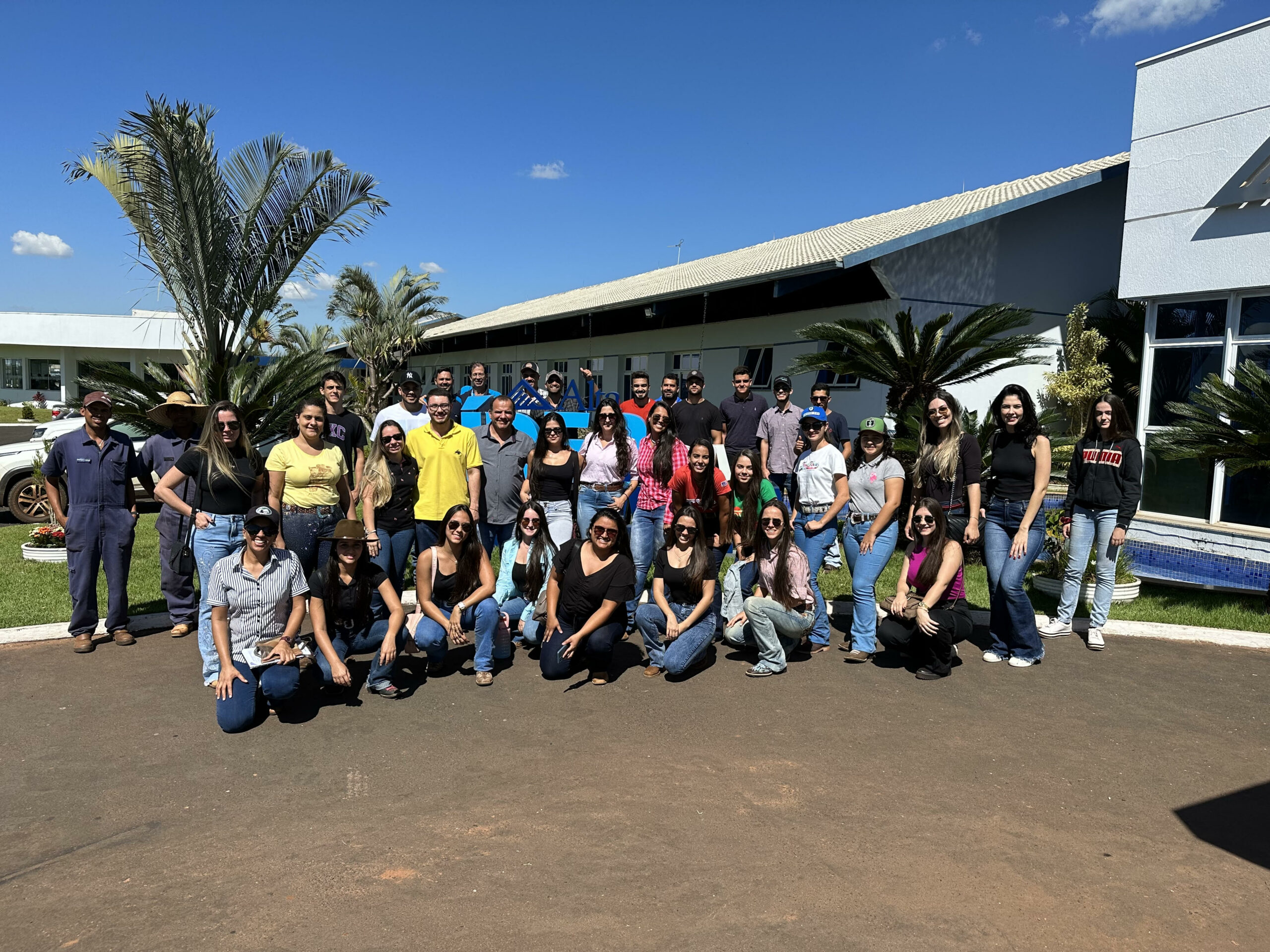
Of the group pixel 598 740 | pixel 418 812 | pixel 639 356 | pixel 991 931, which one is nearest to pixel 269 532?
pixel 418 812

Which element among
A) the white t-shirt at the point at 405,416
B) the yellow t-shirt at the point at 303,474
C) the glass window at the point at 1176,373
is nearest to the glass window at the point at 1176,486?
the glass window at the point at 1176,373

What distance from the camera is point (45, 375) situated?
46688 mm

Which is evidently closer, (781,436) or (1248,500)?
(781,436)

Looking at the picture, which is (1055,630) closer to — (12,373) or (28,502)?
(28,502)

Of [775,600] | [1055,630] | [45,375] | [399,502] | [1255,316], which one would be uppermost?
[1255,316]

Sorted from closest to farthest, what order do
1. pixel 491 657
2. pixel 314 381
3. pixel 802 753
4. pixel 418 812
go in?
1. pixel 418 812
2. pixel 802 753
3. pixel 491 657
4. pixel 314 381

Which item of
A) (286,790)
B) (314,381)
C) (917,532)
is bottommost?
(286,790)

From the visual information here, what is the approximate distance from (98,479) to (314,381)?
449 cm

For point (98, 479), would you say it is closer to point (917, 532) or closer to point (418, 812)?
point (418, 812)

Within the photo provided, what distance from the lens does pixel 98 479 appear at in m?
5.85

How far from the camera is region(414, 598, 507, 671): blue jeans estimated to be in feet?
17.0

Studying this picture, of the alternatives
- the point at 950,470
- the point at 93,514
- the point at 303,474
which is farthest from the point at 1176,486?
the point at 93,514

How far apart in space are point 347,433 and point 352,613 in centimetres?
212

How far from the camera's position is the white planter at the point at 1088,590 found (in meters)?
7.43
